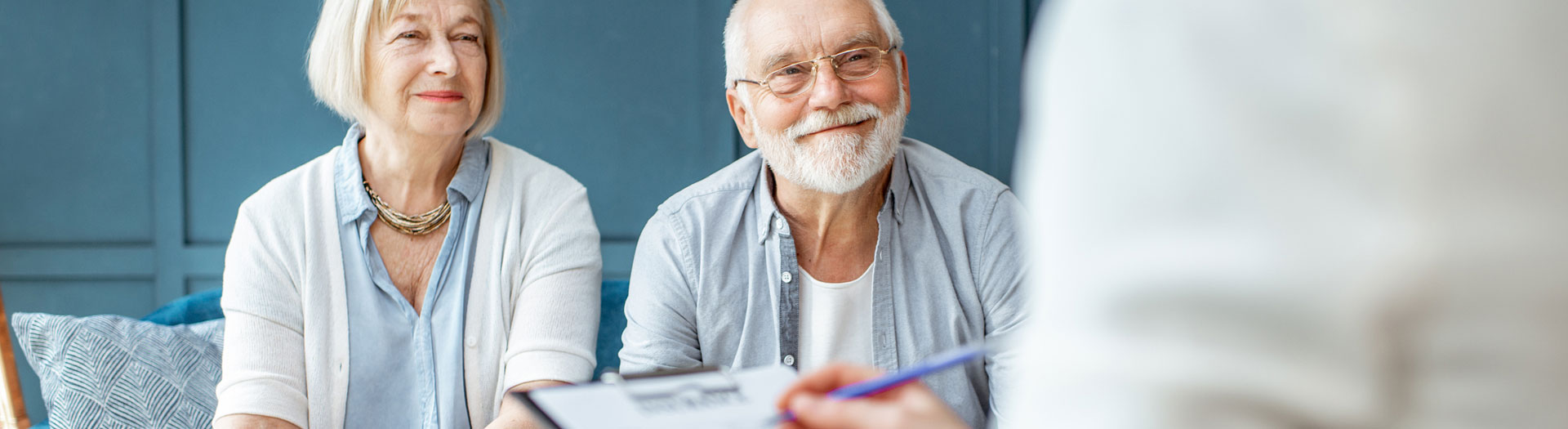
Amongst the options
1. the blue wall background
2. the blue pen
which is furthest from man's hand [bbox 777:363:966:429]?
the blue wall background

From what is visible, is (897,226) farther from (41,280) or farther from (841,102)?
(41,280)

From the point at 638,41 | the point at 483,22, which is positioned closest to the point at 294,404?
the point at 483,22

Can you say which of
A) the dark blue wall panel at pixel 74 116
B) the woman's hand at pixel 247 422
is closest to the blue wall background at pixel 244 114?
the dark blue wall panel at pixel 74 116

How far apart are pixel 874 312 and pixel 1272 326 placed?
1321mm

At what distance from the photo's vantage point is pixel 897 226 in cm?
170

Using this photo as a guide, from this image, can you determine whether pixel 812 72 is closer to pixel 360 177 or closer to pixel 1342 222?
pixel 360 177

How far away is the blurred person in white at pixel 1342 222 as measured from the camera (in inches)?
12.0

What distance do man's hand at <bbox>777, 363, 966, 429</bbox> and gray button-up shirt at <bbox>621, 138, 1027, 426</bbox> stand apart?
93cm

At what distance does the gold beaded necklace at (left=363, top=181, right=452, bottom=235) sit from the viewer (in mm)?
1851

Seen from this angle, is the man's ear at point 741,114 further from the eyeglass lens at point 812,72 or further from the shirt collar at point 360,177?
the shirt collar at point 360,177

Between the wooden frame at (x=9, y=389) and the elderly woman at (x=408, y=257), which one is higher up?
the elderly woman at (x=408, y=257)

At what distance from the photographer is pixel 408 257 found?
1.85 meters

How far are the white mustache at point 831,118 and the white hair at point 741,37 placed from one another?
12 centimetres

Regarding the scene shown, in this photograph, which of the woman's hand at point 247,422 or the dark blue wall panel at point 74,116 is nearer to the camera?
the woman's hand at point 247,422
